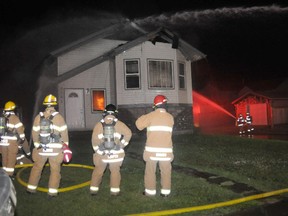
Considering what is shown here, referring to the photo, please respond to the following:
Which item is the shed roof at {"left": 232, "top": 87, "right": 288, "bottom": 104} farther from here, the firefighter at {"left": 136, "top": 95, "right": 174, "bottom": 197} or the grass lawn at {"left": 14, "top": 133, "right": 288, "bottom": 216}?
the firefighter at {"left": 136, "top": 95, "right": 174, "bottom": 197}

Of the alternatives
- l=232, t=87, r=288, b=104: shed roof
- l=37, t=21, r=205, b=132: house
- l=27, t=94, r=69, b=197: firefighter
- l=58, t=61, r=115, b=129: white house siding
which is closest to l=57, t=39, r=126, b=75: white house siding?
l=37, t=21, r=205, b=132: house

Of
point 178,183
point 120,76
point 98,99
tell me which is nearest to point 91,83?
point 98,99

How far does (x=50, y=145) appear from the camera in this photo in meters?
6.68

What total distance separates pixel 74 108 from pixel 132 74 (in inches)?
149

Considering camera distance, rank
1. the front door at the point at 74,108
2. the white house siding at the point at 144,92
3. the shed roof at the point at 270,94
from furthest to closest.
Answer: the shed roof at the point at 270,94 < the front door at the point at 74,108 < the white house siding at the point at 144,92

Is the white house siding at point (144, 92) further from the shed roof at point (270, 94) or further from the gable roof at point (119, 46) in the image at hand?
the shed roof at point (270, 94)

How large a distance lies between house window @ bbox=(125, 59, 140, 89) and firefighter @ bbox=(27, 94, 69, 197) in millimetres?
11170

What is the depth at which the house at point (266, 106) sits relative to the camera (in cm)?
2859

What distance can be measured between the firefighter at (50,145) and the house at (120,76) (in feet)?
34.9

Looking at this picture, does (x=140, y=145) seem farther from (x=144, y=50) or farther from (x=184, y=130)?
(x=144, y=50)

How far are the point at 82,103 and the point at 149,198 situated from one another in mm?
12845

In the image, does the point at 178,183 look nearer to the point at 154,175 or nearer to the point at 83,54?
the point at 154,175

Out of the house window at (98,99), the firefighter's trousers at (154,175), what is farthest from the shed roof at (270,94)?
the firefighter's trousers at (154,175)

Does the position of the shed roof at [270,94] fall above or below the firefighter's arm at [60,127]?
above
